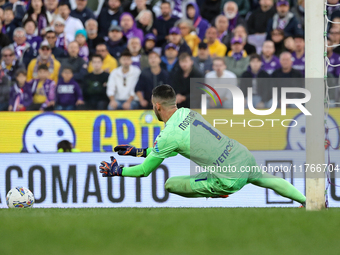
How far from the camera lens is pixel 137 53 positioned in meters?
10.5

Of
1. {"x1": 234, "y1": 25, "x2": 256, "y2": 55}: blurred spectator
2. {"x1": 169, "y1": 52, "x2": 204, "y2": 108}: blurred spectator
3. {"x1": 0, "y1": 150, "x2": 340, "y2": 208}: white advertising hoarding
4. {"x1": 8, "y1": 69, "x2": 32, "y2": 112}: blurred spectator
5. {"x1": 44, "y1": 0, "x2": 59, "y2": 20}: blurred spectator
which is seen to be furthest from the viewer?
{"x1": 44, "y1": 0, "x2": 59, "y2": 20}: blurred spectator

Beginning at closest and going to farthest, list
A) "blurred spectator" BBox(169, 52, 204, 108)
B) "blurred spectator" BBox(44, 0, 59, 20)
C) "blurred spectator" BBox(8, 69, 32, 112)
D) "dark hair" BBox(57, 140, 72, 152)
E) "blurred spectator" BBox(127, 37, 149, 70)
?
1. "dark hair" BBox(57, 140, 72, 152)
2. "blurred spectator" BBox(169, 52, 204, 108)
3. "blurred spectator" BBox(8, 69, 32, 112)
4. "blurred spectator" BBox(127, 37, 149, 70)
5. "blurred spectator" BBox(44, 0, 59, 20)

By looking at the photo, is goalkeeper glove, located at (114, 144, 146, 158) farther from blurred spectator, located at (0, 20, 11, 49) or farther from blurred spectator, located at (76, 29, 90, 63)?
blurred spectator, located at (0, 20, 11, 49)

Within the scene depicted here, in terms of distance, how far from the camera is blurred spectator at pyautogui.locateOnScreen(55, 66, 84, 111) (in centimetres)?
977

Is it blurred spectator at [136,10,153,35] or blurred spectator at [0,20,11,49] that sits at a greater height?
blurred spectator at [136,10,153,35]

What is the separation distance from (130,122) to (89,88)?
1.72 m

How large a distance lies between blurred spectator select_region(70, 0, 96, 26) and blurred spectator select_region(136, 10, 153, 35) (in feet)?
3.54

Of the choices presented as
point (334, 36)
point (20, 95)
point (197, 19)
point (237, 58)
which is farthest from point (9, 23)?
point (334, 36)

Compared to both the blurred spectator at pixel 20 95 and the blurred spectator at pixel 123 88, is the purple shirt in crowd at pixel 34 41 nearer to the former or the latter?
the blurred spectator at pixel 20 95

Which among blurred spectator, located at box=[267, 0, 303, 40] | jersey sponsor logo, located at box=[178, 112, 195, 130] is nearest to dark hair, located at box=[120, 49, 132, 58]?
blurred spectator, located at box=[267, 0, 303, 40]
